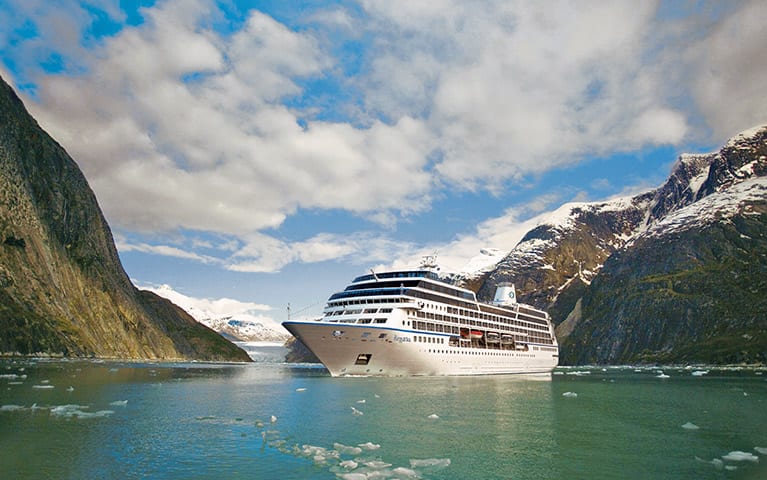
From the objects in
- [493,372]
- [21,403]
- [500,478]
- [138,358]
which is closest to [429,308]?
[493,372]

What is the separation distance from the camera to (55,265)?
132 meters

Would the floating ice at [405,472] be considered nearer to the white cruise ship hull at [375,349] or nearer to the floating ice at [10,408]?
the floating ice at [10,408]

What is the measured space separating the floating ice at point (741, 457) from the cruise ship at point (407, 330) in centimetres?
5044

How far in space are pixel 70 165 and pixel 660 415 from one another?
17665cm

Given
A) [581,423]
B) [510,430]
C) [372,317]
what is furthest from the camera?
[372,317]

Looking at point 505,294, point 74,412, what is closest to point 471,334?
point 505,294

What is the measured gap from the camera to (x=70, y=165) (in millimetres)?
160125

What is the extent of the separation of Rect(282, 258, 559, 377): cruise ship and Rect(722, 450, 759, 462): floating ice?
5044 cm

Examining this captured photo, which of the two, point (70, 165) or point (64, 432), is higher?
point (70, 165)

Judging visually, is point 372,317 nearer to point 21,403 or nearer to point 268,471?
point 21,403

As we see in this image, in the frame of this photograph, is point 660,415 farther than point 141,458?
Yes

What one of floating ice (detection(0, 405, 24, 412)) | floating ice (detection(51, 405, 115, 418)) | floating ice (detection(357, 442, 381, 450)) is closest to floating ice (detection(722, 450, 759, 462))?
floating ice (detection(357, 442, 381, 450))

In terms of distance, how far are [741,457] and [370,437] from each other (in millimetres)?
18607

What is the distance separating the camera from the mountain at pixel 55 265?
371ft
